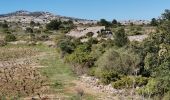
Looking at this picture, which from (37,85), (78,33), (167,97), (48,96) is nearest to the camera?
(167,97)

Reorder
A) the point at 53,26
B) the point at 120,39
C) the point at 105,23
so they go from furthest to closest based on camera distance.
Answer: the point at 105,23 < the point at 53,26 < the point at 120,39

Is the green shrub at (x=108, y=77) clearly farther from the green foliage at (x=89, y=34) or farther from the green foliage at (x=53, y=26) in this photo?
the green foliage at (x=53, y=26)

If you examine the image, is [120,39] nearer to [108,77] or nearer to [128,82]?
[108,77]

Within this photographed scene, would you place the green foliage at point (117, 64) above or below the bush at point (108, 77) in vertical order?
above

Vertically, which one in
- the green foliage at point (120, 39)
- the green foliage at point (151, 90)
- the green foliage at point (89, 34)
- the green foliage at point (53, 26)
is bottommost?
the green foliage at point (53, 26)

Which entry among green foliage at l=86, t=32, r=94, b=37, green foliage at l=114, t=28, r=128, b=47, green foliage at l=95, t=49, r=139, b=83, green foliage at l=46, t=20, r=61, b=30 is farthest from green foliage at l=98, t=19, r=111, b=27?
green foliage at l=95, t=49, r=139, b=83

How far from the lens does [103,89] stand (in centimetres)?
3425

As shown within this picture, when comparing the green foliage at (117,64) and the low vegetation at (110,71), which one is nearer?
the low vegetation at (110,71)

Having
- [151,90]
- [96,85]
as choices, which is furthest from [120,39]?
[151,90]

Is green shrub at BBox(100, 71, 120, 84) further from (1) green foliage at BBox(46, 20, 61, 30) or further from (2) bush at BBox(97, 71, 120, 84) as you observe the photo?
(1) green foliage at BBox(46, 20, 61, 30)

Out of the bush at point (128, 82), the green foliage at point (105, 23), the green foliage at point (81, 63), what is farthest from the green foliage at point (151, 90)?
the green foliage at point (105, 23)

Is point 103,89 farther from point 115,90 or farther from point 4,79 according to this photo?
point 4,79

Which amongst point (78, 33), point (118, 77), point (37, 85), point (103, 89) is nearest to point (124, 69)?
point (118, 77)

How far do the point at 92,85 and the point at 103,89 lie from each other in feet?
6.25
